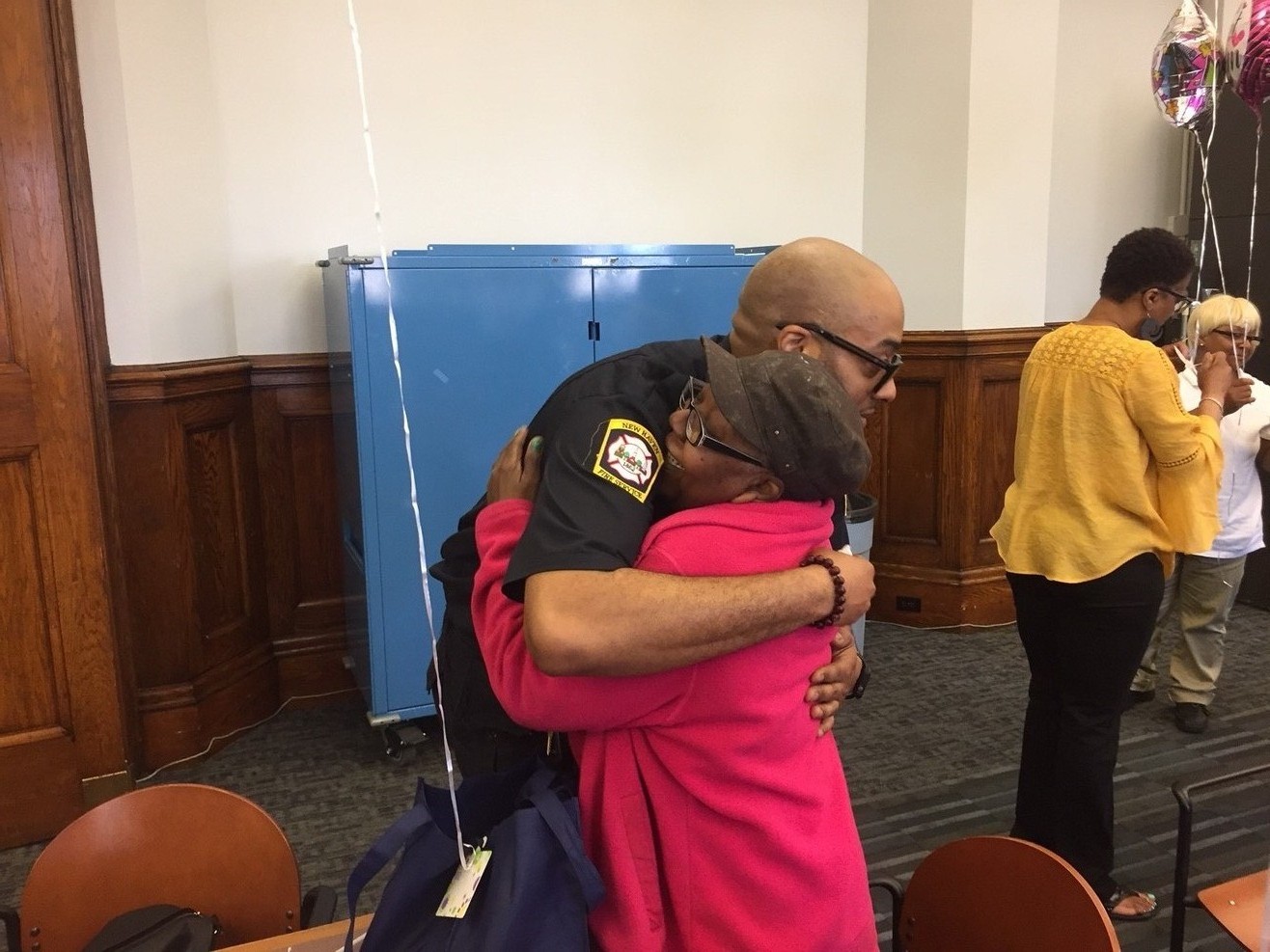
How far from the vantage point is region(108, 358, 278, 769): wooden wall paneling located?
9.64 ft

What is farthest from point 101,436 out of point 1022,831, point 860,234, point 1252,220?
point 1252,220

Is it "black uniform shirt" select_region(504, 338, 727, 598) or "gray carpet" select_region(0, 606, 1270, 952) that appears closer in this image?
"black uniform shirt" select_region(504, 338, 727, 598)

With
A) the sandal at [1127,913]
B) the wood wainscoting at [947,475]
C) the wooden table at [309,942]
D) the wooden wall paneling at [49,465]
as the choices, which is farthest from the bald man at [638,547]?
the wood wainscoting at [947,475]

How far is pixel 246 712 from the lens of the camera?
3334mm

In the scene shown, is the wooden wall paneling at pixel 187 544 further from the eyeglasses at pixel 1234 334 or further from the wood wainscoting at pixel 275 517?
the eyeglasses at pixel 1234 334

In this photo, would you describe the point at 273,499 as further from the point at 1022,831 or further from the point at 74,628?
the point at 1022,831

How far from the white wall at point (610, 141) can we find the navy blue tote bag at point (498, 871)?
2399 millimetres

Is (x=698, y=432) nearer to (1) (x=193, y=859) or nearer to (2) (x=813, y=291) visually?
(2) (x=813, y=291)

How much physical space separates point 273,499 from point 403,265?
116cm

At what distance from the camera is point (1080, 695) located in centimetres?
222

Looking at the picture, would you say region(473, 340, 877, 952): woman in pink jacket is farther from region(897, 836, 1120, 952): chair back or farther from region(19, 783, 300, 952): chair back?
region(19, 783, 300, 952): chair back

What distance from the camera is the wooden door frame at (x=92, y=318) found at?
258cm

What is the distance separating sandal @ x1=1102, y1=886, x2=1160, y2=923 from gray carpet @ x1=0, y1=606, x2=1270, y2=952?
19 mm

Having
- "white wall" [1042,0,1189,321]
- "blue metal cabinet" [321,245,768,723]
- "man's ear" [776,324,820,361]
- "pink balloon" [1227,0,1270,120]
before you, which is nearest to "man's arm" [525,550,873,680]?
"man's ear" [776,324,820,361]
